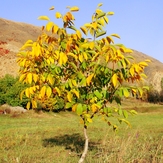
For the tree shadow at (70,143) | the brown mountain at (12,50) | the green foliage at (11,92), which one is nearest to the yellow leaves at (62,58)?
the tree shadow at (70,143)

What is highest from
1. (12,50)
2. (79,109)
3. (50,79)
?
(12,50)

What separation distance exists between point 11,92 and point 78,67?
1090 inches

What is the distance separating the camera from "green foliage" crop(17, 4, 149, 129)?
645 cm

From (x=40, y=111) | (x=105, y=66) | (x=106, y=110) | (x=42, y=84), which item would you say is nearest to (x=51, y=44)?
(x=42, y=84)

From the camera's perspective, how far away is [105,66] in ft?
21.3

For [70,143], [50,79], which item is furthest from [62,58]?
[70,143]

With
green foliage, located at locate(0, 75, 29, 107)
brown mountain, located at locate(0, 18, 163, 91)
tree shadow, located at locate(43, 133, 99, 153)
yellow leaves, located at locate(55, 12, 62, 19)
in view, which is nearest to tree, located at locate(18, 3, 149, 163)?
yellow leaves, located at locate(55, 12, 62, 19)

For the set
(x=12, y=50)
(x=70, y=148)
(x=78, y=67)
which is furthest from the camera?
(x=12, y=50)

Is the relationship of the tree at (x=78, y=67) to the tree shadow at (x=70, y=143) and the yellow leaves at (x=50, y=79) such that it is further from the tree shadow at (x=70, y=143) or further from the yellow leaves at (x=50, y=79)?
the tree shadow at (x=70, y=143)

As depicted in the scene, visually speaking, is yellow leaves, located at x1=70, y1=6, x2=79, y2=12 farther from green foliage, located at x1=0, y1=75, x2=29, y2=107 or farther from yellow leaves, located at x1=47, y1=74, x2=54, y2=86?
green foliage, located at x1=0, y1=75, x2=29, y2=107

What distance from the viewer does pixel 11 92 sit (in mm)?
34312

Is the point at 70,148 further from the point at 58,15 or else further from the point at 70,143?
the point at 58,15

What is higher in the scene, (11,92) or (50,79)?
(50,79)

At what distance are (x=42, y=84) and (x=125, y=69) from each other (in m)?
1.76
